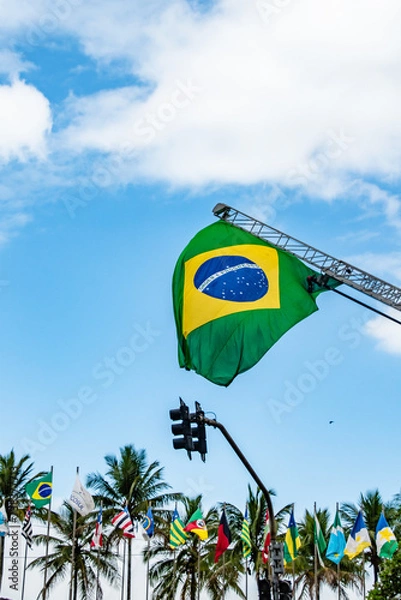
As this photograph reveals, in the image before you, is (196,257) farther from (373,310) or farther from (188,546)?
(188,546)

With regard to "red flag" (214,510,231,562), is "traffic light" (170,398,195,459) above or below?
below

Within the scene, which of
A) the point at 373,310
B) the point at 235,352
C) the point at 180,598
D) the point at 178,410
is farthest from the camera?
the point at 180,598

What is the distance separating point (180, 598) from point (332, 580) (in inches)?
451

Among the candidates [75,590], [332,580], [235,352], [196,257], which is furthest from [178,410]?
[332,580]

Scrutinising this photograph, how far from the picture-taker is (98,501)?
57844mm

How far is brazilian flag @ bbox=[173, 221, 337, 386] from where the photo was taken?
23.1 meters

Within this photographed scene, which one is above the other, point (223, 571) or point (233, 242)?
point (233, 242)

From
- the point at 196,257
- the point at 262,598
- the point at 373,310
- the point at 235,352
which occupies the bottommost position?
the point at 262,598

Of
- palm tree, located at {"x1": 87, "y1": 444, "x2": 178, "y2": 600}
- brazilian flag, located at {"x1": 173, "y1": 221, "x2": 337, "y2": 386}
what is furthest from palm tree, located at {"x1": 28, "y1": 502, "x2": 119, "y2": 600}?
brazilian flag, located at {"x1": 173, "y1": 221, "x2": 337, "y2": 386}

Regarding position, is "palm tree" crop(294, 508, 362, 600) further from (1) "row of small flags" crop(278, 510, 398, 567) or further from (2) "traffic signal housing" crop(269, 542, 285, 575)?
(2) "traffic signal housing" crop(269, 542, 285, 575)

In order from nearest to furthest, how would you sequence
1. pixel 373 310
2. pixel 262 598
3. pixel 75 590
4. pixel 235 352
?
1. pixel 262 598
2. pixel 235 352
3. pixel 373 310
4. pixel 75 590

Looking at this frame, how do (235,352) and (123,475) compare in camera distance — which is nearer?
(235,352)

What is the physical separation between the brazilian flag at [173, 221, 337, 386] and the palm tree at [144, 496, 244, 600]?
35659 mm

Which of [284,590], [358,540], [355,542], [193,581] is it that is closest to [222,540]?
[355,542]
